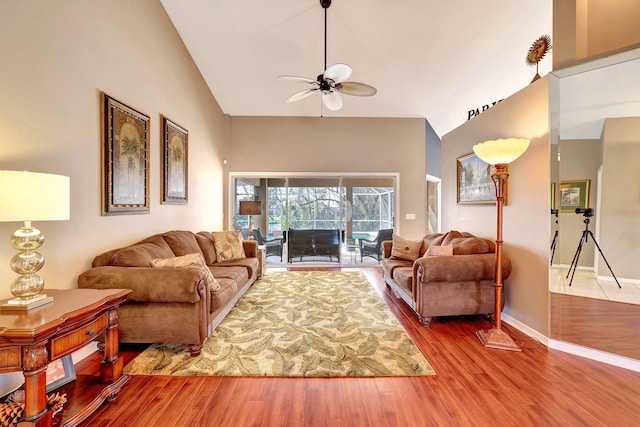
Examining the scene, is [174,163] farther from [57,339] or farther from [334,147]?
[334,147]

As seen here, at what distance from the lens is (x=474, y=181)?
145 inches

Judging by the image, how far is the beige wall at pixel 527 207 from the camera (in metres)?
2.54

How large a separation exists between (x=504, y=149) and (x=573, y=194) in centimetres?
78

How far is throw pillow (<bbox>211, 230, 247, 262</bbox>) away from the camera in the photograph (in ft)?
13.5

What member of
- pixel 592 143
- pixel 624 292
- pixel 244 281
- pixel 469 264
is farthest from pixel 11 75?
pixel 624 292

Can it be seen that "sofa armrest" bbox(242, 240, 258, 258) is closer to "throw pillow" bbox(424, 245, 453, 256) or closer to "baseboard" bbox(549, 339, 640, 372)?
"throw pillow" bbox(424, 245, 453, 256)

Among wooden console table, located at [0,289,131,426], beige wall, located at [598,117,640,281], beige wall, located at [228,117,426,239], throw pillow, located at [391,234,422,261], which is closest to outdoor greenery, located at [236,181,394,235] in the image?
beige wall, located at [228,117,426,239]

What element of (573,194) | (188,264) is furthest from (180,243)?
(573,194)

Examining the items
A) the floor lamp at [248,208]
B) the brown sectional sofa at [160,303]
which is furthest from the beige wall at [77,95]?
the floor lamp at [248,208]

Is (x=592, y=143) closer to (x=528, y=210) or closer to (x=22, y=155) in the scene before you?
(x=528, y=210)

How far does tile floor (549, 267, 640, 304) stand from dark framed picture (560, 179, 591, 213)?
0.59 meters

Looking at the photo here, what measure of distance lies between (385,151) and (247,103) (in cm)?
320

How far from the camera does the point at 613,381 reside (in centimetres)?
196

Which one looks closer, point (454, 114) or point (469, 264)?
point (469, 264)
